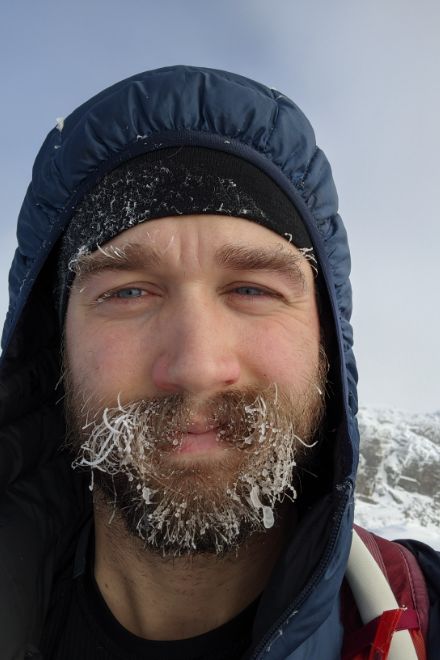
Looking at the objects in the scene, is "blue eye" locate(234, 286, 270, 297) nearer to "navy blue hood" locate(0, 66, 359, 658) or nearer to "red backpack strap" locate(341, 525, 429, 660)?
"navy blue hood" locate(0, 66, 359, 658)

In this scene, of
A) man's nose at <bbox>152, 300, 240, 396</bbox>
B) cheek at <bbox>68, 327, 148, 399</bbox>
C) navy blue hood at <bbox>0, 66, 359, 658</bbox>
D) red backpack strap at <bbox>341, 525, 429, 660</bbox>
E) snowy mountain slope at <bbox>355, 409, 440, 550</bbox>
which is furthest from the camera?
snowy mountain slope at <bbox>355, 409, 440, 550</bbox>

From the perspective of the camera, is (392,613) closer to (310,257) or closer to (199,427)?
(199,427)

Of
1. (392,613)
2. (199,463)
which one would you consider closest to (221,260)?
(199,463)

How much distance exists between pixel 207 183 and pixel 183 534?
116 centimetres

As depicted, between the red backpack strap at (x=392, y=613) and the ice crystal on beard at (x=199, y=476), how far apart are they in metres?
0.38

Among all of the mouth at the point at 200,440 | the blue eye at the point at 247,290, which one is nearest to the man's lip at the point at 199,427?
the mouth at the point at 200,440

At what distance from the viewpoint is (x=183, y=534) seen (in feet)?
4.52

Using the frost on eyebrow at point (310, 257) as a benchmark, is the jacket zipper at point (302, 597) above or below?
below

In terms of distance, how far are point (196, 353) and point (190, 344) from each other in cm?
4

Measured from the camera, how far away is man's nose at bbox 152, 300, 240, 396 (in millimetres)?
1347

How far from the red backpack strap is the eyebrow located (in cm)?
98

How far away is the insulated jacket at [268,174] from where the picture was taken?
1419 mm

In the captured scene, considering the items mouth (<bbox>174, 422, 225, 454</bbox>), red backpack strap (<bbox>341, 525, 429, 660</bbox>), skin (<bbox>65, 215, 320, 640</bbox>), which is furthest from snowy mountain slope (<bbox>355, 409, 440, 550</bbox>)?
mouth (<bbox>174, 422, 225, 454</bbox>)

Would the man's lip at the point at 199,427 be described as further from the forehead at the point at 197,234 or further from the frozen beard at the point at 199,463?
the forehead at the point at 197,234
